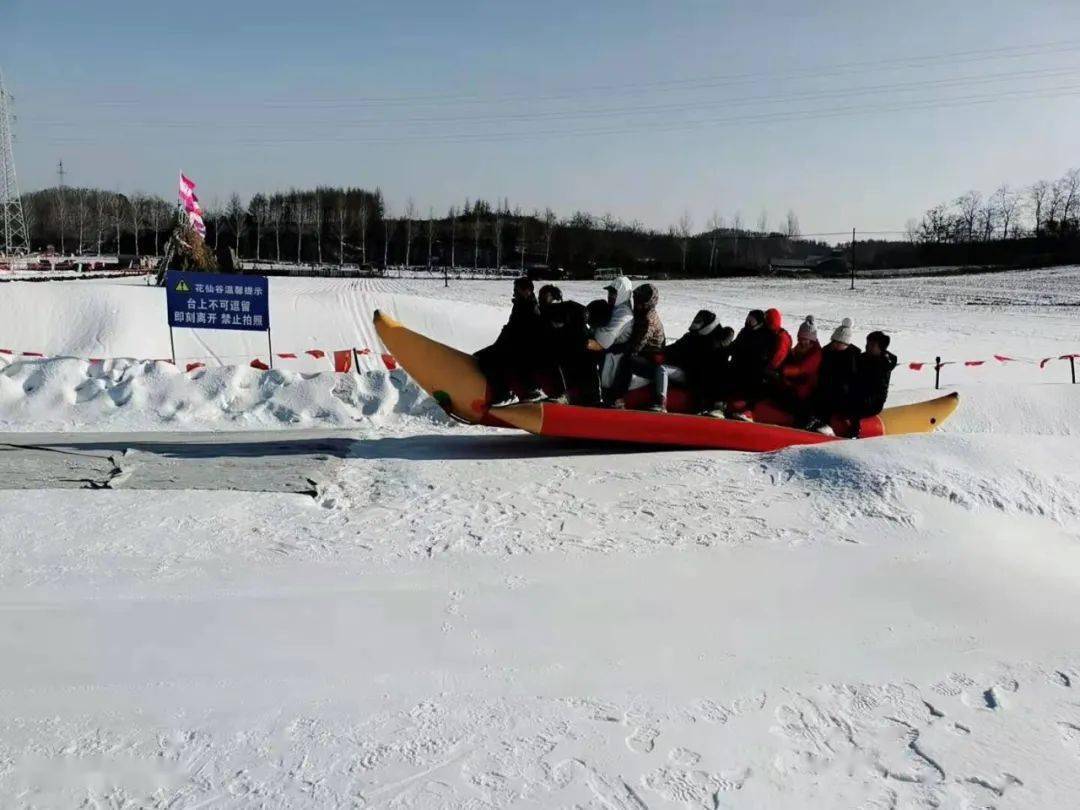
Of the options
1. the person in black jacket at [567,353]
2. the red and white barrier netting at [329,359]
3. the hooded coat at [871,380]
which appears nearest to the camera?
the person in black jacket at [567,353]

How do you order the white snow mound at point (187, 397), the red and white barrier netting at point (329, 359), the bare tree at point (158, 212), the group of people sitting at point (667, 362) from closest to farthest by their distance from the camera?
the group of people sitting at point (667, 362) → the white snow mound at point (187, 397) → the red and white barrier netting at point (329, 359) → the bare tree at point (158, 212)

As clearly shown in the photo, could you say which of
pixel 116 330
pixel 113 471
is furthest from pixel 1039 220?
pixel 113 471

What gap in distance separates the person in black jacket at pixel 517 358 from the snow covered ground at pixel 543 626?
0.60m

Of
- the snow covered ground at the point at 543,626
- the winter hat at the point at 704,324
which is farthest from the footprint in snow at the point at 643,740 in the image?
the winter hat at the point at 704,324

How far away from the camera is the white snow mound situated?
11.1 m

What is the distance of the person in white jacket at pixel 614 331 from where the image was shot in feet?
27.6

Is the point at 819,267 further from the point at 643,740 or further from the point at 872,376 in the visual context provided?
the point at 643,740

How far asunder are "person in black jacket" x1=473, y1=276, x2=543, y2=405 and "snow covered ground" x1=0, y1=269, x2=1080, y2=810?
596mm

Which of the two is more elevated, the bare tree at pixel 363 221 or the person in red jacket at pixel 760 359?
the bare tree at pixel 363 221

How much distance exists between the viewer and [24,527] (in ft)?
19.8

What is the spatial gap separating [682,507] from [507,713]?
9.19 ft

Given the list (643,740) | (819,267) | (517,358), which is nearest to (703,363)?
(517,358)

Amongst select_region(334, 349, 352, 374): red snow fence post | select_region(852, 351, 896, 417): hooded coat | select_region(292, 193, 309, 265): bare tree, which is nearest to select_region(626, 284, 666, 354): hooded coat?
select_region(852, 351, 896, 417): hooded coat

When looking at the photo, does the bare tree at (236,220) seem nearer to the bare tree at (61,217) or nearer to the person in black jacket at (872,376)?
the bare tree at (61,217)
